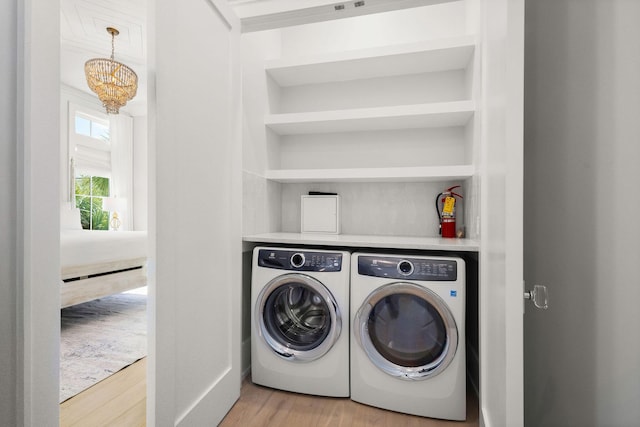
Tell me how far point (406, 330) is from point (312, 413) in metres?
0.66

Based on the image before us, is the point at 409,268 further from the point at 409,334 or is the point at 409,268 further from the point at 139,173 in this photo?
the point at 139,173

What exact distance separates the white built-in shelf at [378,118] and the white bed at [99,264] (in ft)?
6.09

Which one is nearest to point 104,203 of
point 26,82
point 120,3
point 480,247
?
point 120,3

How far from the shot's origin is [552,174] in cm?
103

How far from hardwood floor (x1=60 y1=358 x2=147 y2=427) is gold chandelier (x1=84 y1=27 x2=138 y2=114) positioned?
2912mm

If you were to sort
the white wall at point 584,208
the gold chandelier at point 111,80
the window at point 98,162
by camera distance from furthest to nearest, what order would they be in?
the window at point 98,162, the gold chandelier at point 111,80, the white wall at point 584,208

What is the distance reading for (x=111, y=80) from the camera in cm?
334

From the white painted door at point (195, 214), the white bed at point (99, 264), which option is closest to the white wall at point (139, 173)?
the white bed at point (99, 264)

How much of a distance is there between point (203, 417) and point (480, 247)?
1.51 meters

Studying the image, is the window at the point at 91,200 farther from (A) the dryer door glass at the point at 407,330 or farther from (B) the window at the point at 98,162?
(A) the dryer door glass at the point at 407,330

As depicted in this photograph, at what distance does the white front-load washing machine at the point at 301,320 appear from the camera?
174cm

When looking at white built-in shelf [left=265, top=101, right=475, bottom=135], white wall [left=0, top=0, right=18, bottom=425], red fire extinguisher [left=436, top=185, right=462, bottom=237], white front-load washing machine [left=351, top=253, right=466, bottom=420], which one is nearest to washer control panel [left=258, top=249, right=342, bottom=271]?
white front-load washing machine [left=351, top=253, right=466, bottom=420]

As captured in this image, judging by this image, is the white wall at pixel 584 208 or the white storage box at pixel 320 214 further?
the white storage box at pixel 320 214

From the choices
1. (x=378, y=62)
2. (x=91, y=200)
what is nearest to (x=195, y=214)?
(x=378, y=62)
